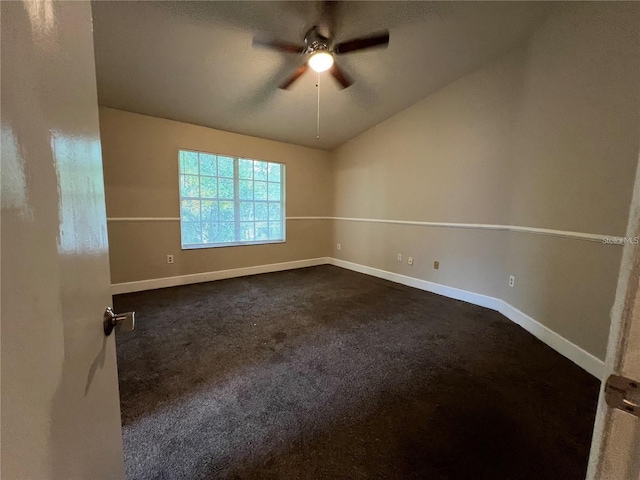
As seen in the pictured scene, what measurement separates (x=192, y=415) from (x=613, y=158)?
302cm

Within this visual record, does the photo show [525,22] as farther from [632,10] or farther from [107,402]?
[107,402]

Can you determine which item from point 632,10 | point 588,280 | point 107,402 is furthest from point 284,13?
point 588,280

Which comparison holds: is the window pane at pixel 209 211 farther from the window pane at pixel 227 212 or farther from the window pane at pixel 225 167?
the window pane at pixel 225 167

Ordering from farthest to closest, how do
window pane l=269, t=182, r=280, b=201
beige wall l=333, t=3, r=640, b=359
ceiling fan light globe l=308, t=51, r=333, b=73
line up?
window pane l=269, t=182, r=280, b=201 → ceiling fan light globe l=308, t=51, r=333, b=73 → beige wall l=333, t=3, r=640, b=359

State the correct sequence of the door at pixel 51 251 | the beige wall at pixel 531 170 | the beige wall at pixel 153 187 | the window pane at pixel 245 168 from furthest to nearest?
the window pane at pixel 245 168
the beige wall at pixel 153 187
the beige wall at pixel 531 170
the door at pixel 51 251

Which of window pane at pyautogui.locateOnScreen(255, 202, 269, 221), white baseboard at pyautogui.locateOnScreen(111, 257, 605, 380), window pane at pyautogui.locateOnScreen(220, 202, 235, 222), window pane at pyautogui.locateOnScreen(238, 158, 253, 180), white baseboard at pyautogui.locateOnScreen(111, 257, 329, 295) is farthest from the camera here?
window pane at pyautogui.locateOnScreen(255, 202, 269, 221)

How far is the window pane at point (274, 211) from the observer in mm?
4660

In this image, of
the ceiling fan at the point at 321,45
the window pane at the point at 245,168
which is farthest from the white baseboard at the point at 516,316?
the window pane at the point at 245,168

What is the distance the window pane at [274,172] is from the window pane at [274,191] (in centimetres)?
9

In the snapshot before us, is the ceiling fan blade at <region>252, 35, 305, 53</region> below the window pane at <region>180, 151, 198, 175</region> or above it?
above

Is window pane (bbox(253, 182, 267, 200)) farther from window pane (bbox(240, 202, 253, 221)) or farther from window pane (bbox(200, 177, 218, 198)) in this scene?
window pane (bbox(200, 177, 218, 198))

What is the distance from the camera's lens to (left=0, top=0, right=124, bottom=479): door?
0.34 metres

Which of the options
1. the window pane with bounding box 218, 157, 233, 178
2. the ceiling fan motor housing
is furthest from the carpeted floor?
the ceiling fan motor housing

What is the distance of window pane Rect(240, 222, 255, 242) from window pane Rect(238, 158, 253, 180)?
2.48 ft
